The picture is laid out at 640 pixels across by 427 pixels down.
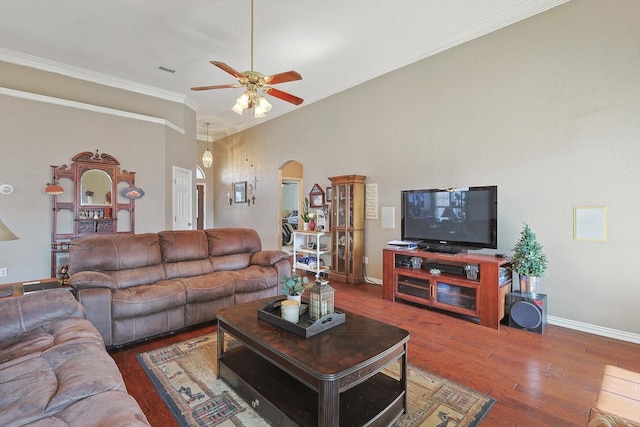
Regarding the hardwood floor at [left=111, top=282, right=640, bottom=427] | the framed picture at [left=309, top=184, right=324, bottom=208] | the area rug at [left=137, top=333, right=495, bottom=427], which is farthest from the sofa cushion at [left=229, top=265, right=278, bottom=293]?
the framed picture at [left=309, top=184, right=324, bottom=208]

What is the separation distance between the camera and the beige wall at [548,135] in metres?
2.84

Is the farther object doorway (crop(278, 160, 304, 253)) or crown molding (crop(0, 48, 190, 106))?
doorway (crop(278, 160, 304, 253))

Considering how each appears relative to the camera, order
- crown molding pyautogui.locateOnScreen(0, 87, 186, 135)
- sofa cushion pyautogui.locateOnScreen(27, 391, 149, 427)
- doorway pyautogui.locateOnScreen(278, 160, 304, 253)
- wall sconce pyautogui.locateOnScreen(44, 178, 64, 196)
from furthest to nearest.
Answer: doorway pyautogui.locateOnScreen(278, 160, 304, 253), wall sconce pyautogui.locateOnScreen(44, 178, 64, 196), crown molding pyautogui.locateOnScreen(0, 87, 186, 135), sofa cushion pyautogui.locateOnScreen(27, 391, 149, 427)

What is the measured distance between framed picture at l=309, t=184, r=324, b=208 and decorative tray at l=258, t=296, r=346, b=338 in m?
3.73

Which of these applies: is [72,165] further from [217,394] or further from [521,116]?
[521,116]

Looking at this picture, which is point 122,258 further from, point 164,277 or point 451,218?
point 451,218

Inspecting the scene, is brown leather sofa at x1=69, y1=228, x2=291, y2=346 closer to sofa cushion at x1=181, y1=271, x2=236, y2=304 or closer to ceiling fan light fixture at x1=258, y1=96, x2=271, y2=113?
sofa cushion at x1=181, y1=271, x2=236, y2=304

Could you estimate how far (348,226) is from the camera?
4977mm

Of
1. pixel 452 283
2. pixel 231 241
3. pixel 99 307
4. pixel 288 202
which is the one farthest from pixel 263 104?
pixel 288 202

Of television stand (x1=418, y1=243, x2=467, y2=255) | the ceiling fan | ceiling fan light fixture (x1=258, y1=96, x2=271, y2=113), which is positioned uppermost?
the ceiling fan

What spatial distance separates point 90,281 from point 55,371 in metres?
1.29

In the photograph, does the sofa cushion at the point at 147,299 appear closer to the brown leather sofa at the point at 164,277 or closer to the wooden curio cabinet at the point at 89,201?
the brown leather sofa at the point at 164,277

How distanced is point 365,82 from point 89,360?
4947 millimetres

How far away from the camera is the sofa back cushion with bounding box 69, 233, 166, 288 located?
2846mm
